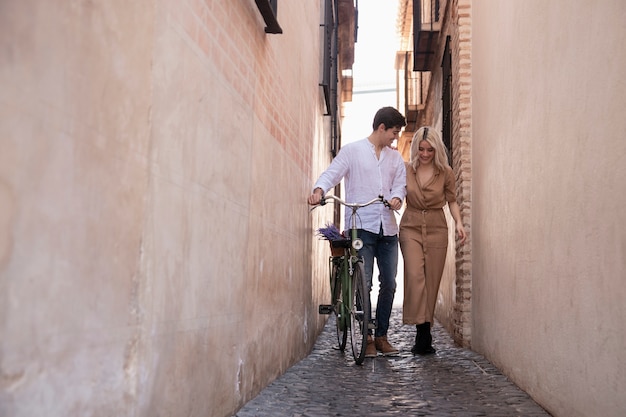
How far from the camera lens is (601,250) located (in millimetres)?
2531

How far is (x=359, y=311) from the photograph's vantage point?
17.0 feet

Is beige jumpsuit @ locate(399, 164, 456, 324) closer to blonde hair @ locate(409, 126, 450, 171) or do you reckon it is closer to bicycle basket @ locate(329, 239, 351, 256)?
blonde hair @ locate(409, 126, 450, 171)

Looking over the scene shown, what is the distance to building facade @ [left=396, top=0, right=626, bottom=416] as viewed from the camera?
2451 mm

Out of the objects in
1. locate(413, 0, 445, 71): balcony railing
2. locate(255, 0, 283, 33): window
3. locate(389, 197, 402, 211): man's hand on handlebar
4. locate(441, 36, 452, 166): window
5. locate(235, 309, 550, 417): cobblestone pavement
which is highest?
locate(413, 0, 445, 71): balcony railing

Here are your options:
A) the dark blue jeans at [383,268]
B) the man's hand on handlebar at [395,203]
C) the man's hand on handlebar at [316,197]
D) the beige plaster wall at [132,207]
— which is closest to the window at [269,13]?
the beige plaster wall at [132,207]

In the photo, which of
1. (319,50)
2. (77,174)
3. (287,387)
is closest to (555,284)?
(287,387)

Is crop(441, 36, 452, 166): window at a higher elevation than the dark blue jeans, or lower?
higher

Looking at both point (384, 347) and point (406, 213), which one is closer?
point (384, 347)

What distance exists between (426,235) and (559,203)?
2.64m

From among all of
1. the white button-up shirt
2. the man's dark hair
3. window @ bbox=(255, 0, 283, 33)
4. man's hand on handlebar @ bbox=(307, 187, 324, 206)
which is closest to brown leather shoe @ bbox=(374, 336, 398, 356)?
the white button-up shirt

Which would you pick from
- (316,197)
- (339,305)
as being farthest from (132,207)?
(339,305)

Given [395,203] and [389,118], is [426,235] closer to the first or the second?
[395,203]

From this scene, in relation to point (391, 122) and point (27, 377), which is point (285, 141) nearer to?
point (391, 122)

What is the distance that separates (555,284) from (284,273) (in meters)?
1.83
